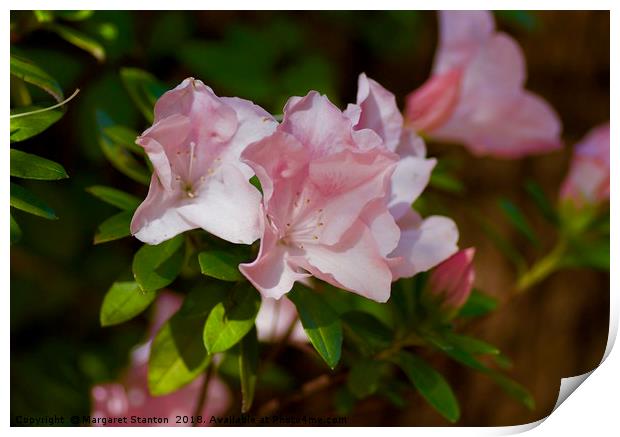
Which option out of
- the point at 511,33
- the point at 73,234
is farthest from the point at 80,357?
the point at 511,33

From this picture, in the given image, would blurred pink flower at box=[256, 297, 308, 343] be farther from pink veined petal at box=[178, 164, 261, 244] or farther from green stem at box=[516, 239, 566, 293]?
pink veined petal at box=[178, 164, 261, 244]

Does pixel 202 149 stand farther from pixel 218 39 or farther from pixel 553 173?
pixel 553 173

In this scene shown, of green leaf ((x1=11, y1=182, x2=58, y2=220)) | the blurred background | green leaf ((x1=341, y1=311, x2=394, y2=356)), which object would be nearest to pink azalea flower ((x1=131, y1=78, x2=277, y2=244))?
green leaf ((x1=11, y1=182, x2=58, y2=220))

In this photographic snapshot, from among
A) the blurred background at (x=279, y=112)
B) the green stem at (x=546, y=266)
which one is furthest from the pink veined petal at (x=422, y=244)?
the green stem at (x=546, y=266)

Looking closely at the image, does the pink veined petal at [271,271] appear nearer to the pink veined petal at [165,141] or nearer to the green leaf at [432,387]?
the pink veined petal at [165,141]

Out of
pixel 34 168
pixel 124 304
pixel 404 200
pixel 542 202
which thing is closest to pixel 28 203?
pixel 34 168
